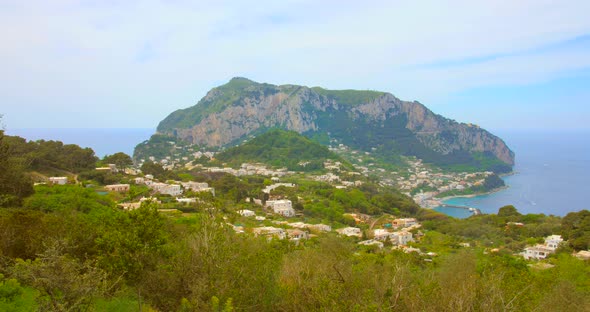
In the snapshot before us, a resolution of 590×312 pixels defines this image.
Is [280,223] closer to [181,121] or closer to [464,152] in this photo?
[464,152]

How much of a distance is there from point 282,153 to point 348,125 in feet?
168

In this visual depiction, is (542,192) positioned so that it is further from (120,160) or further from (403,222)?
(120,160)

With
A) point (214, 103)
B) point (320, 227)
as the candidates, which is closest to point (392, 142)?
point (214, 103)

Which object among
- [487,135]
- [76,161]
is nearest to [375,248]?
[76,161]

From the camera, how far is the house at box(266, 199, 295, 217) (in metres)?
37.0

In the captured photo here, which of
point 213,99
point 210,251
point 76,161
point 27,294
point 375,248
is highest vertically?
point 213,99

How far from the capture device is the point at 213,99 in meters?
139

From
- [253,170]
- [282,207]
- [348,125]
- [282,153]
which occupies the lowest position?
[282,207]

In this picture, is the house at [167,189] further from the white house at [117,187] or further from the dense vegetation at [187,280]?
the dense vegetation at [187,280]

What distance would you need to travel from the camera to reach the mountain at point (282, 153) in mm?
72000

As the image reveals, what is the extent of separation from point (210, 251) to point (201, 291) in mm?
867

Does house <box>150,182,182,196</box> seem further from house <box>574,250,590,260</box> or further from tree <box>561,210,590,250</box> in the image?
tree <box>561,210,590,250</box>

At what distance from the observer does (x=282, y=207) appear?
3766 centimetres

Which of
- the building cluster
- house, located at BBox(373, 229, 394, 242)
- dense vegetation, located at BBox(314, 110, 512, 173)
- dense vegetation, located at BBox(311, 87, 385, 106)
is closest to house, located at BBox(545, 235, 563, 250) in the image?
house, located at BBox(373, 229, 394, 242)
